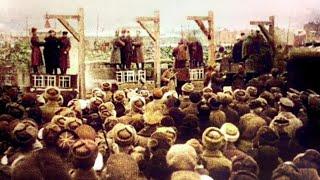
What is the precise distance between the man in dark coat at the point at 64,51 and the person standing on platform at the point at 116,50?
0.23 meters

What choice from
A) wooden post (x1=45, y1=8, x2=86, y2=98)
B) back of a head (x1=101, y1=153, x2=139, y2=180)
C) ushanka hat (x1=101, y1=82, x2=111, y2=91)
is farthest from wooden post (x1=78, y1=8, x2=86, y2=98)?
back of a head (x1=101, y1=153, x2=139, y2=180)

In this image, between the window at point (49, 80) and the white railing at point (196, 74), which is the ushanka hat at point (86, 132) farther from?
the white railing at point (196, 74)

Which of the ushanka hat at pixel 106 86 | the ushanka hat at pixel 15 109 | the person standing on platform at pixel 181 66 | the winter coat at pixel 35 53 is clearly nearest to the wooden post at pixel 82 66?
the ushanka hat at pixel 106 86

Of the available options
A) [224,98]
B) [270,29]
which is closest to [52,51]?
[224,98]

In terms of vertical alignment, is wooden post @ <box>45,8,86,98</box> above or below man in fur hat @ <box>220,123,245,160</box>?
above

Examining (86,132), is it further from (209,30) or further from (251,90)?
(251,90)

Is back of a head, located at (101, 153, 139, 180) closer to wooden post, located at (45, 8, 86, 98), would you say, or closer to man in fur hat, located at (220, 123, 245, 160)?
man in fur hat, located at (220, 123, 245, 160)

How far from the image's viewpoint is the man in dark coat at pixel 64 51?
9.45 feet

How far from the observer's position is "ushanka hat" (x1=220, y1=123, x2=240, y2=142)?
2.61 meters

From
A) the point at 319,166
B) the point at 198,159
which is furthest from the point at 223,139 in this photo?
the point at 319,166

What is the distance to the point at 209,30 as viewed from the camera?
2.96 m

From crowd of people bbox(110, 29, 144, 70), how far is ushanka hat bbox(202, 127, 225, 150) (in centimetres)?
71

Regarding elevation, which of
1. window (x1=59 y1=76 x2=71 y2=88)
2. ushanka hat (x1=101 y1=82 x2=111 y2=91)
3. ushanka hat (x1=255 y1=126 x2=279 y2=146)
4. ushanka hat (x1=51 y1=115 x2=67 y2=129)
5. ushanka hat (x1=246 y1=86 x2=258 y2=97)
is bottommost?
ushanka hat (x1=255 y1=126 x2=279 y2=146)

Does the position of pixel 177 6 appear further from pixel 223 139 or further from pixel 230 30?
pixel 223 139
